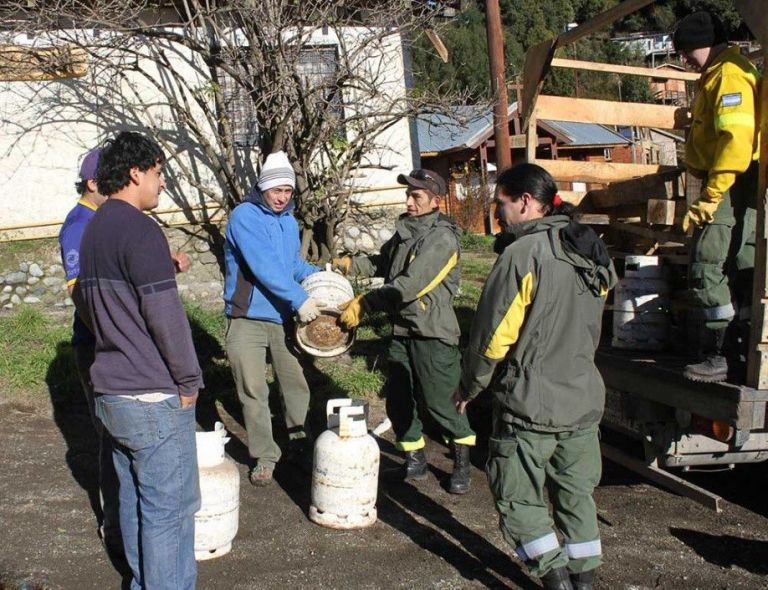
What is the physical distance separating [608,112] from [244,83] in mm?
3664

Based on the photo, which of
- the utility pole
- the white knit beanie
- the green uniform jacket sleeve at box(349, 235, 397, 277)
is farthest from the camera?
the utility pole

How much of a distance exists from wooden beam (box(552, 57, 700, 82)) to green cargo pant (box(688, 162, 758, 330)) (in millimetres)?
1975

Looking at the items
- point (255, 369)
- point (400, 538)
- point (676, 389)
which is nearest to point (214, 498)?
point (400, 538)

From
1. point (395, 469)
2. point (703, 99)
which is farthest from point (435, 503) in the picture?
point (703, 99)

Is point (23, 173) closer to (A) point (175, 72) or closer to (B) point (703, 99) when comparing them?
(A) point (175, 72)

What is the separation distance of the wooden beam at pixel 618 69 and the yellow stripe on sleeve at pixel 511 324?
114 inches

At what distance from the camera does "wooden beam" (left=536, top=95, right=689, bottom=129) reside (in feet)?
18.8

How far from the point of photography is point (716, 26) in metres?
4.20

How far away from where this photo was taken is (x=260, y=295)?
494 cm

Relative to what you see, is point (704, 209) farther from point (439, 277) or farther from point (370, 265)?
point (370, 265)

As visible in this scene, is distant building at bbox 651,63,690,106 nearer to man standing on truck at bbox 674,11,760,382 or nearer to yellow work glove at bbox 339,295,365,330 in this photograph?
man standing on truck at bbox 674,11,760,382

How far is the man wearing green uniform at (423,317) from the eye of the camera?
480 centimetres

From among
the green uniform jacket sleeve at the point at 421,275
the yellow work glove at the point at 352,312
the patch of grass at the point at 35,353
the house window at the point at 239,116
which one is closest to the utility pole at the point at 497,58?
the house window at the point at 239,116

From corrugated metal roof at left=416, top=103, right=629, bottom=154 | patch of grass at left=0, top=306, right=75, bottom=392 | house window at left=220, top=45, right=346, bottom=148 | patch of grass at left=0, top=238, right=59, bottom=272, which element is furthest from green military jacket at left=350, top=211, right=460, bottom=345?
corrugated metal roof at left=416, top=103, right=629, bottom=154
